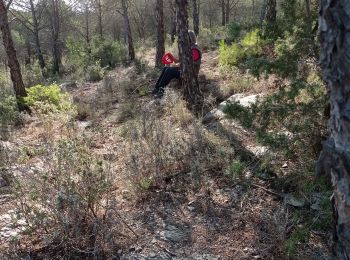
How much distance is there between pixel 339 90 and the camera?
1251mm

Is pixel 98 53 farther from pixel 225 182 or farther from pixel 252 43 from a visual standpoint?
pixel 225 182

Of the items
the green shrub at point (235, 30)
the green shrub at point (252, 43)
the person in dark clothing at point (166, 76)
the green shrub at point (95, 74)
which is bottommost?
the green shrub at point (95, 74)

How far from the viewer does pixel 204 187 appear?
3.49 m

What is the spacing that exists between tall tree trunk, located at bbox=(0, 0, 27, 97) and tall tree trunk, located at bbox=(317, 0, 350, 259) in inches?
302

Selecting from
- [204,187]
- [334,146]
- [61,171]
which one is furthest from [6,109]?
[334,146]

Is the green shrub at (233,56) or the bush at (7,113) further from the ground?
the green shrub at (233,56)

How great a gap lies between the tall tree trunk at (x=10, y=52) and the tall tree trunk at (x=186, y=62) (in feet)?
12.8

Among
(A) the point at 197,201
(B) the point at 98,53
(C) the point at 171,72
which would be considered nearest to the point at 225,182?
(A) the point at 197,201

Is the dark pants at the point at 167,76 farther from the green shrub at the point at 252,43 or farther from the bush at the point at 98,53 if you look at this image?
the bush at the point at 98,53

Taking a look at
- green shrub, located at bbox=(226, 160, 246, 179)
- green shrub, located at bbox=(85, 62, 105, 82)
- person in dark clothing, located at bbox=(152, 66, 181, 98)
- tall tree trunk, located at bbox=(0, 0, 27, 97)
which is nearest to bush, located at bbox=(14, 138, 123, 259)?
green shrub, located at bbox=(226, 160, 246, 179)

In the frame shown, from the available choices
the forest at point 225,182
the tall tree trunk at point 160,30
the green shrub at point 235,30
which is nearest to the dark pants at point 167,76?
the green shrub at point 235,30

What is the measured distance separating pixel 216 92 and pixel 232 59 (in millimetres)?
1647

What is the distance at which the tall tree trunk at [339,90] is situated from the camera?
118 centimetres

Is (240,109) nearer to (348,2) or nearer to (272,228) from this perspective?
(272,228)
